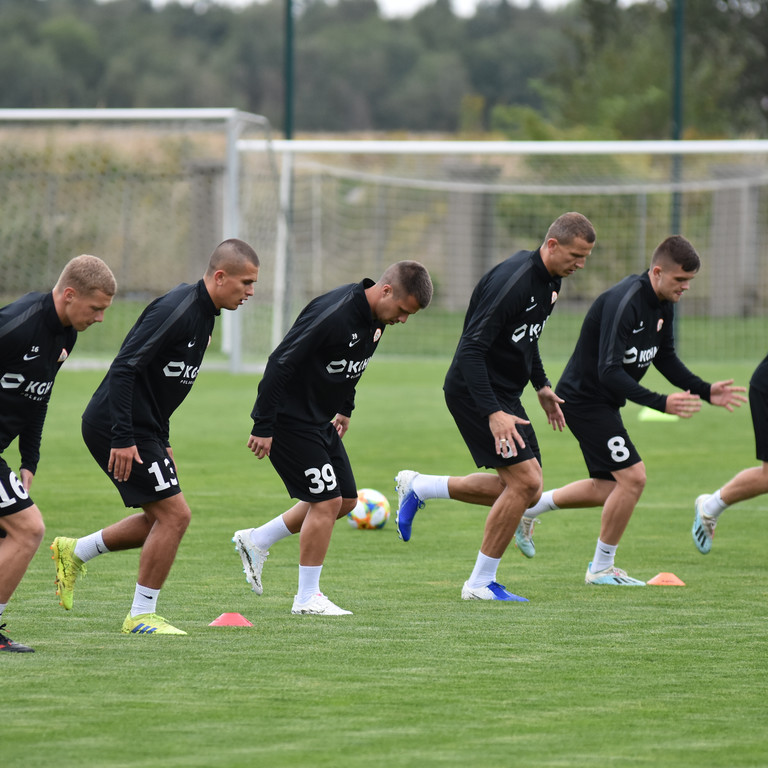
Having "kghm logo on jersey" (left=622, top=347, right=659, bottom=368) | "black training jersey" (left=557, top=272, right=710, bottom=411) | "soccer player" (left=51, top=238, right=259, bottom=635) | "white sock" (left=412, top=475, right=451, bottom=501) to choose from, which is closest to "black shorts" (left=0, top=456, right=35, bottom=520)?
"soccer player" (left=51, top=238, right=259, bottom=635)

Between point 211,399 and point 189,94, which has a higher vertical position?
point 189,94

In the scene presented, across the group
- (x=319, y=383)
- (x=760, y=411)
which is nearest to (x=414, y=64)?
(x=760, y=411)

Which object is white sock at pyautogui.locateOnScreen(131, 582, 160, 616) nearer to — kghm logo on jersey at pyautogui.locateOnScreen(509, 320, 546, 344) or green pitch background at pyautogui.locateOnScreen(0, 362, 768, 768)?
green pitch background at pyautogui.locateOnScreen(0, 362, 768, 768)

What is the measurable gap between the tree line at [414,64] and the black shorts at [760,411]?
3205 cm

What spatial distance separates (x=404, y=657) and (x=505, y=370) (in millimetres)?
2304

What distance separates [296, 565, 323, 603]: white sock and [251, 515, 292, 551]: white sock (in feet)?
1.38

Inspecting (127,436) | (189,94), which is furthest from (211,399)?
(189,94)

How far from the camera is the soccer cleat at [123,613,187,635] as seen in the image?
653 cm

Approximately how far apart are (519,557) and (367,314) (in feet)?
8.89

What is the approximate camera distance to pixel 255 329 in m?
22.1

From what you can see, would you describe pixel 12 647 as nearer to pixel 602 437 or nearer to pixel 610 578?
pixel 610 578

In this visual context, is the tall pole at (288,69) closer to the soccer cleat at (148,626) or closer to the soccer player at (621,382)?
the soccer player at (621,382)

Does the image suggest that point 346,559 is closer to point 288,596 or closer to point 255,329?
point 288,596

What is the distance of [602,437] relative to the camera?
8.38 m
